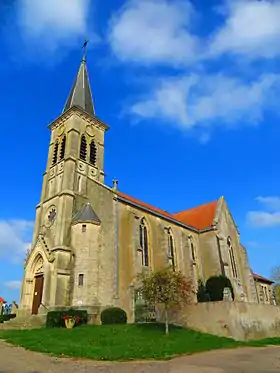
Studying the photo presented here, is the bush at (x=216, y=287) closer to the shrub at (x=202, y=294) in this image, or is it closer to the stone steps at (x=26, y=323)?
the shrub at (x=202, y=294)

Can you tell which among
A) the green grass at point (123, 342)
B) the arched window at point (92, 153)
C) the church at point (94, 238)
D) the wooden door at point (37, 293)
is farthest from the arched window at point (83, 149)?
the green grass at point (123, 342)

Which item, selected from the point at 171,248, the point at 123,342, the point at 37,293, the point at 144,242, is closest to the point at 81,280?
the point at 37,293

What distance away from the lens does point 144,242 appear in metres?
28.8

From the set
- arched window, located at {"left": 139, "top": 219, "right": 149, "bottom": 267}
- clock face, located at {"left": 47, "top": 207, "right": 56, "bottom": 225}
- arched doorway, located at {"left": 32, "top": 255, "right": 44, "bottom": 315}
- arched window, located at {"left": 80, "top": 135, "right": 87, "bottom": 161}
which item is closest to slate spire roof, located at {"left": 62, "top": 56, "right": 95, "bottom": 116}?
arched window, located at {"left": 80, "top": 135, "right": 87, "bottom": 161}

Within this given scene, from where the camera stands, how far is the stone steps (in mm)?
20922

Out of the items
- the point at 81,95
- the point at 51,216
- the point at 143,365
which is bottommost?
the point at 143,365

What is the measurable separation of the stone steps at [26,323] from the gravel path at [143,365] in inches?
425

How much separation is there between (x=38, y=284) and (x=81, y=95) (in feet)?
70.2

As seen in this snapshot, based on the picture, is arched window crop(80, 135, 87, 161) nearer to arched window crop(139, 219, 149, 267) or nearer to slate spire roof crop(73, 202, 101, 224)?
slate spire roof crop(73, 202, 101, 224)

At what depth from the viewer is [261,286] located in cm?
4441

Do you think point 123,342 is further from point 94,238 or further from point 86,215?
point 86,215

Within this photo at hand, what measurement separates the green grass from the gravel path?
0.91 meters

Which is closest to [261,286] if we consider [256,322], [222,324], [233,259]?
[233,259]

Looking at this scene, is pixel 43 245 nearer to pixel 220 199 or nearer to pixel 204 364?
pixel 204 364
